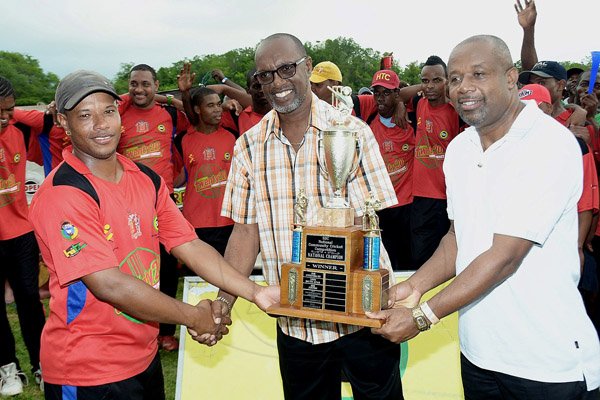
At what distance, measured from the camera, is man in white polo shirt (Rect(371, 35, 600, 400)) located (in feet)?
8.50

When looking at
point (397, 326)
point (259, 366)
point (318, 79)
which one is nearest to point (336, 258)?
point (397, 326)

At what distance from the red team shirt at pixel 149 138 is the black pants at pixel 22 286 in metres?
1.41

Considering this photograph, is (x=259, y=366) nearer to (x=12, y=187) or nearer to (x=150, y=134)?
(x=12, y=187)

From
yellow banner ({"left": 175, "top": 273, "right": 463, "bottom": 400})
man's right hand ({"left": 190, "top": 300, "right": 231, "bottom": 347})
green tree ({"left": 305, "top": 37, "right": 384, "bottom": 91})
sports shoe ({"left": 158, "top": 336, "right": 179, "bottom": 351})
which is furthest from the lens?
green tree ({"left": 305, "top": 37, "right": 384, "bottom": 91})

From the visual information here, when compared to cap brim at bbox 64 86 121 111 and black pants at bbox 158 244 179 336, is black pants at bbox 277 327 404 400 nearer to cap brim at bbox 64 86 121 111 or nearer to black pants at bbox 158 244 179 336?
cap brim at bbox 64 86 121 111

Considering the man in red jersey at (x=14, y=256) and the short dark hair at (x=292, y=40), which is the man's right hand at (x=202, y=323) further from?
the man in red jersey at (x=14, y=256)

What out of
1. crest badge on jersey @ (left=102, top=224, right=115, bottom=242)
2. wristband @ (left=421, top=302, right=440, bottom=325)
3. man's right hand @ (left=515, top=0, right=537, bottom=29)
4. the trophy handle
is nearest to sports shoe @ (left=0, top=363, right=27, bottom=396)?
crest badge on jersey @ (left=102, top=224, right=115, bottom=242)

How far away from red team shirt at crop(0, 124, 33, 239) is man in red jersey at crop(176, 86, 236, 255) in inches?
66.8

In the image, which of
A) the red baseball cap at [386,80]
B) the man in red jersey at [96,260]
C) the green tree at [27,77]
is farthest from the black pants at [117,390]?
the green tree at [27,77]

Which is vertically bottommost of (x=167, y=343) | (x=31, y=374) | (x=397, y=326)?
(x=31, y=374)

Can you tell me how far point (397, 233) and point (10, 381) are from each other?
446 cm

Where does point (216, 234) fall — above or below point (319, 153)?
below

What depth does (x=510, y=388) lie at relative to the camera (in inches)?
109

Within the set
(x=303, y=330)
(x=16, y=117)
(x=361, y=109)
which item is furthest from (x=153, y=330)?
(x=361, y=109)
